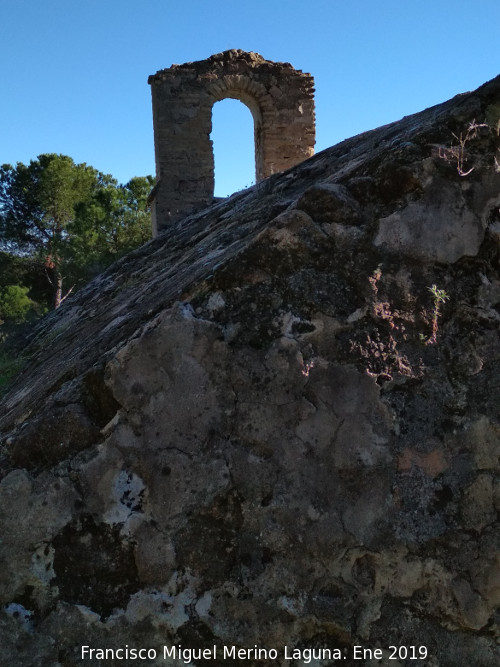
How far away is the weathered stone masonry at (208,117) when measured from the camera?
7.96m

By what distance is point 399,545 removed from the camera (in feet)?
6.33

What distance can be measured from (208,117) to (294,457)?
6.85 metres

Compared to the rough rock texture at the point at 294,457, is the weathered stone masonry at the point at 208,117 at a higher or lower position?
higher

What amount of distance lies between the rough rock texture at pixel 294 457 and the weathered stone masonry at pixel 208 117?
6.20 metres

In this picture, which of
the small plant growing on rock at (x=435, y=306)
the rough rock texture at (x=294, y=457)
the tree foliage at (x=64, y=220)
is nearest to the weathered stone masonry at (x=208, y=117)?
the rough rock texture at (x=294, y=457)

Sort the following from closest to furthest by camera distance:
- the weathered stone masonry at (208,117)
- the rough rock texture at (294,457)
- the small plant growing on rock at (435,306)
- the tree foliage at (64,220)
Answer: the rough rock texture at (294,457), the small plant growing on rock at (435,306), the weathered stone masonry at (208,117), the tree foliage at (64,220)

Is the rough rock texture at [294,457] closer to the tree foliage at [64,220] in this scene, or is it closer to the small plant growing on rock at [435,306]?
the small plant growing on rock at [435,306]

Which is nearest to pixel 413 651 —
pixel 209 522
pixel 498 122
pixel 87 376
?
pixel 209 522

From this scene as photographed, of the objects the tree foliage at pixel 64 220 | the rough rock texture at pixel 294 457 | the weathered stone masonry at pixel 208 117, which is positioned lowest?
the rough rock texture at pixel 294 457

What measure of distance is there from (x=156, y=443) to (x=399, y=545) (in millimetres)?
792

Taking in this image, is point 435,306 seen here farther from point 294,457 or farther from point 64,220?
point 64,220

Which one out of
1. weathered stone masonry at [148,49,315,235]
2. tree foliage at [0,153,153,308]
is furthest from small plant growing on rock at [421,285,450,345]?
tree foliage at [0,153,153,308]

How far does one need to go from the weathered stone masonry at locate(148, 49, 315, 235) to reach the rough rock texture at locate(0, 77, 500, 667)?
20.3 feet

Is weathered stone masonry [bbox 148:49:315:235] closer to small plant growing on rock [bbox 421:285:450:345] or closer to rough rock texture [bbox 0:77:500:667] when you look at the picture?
rough rock texture [bbox 0:77:500:667]
